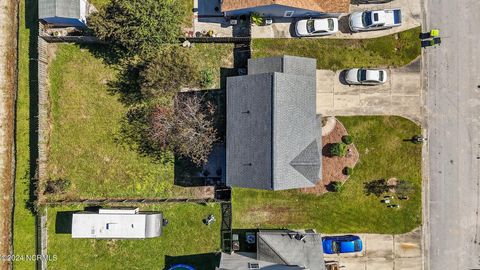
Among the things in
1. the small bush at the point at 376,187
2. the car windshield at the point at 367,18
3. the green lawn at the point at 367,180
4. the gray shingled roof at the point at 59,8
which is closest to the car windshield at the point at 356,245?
the green lawn at the point at 367,180

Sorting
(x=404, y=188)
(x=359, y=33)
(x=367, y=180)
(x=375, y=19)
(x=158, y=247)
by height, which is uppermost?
(x=375, y=19)

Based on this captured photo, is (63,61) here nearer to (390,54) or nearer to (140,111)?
(140,111)

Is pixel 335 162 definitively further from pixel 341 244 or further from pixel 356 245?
pixel 356 245

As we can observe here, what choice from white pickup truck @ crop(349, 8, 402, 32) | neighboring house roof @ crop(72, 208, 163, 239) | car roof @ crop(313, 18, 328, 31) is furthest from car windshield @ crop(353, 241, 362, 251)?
car roof @ crop(313, 18, 328, 31)

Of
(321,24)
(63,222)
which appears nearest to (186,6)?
(321,24)

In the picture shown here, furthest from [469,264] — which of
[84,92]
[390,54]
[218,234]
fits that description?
[84,92]

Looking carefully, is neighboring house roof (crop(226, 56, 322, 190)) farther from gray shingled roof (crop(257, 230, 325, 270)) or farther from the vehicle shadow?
the vehicle shadow
